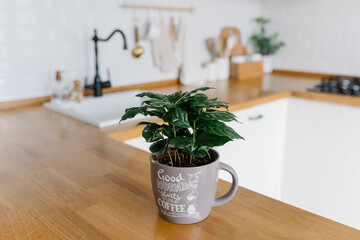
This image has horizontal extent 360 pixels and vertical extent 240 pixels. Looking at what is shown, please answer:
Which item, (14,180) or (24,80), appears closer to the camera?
(14,180)

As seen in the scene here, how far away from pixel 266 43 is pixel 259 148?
1.14m

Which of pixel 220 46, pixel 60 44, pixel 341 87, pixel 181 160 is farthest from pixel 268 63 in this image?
pixel 181 160

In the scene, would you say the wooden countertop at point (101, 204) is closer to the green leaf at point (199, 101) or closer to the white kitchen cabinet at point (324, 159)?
the green leaf at point (199, 101)

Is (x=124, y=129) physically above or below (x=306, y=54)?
below

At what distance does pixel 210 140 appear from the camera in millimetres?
597

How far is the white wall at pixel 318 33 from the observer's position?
243cm

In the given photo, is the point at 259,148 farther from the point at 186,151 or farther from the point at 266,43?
the point at 186,151

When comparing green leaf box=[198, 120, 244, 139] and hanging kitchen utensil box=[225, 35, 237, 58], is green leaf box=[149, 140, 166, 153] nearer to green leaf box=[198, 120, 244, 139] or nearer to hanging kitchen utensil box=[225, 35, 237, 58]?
green leaf box=[198, 120, 244, 139]

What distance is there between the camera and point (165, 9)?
2199mm

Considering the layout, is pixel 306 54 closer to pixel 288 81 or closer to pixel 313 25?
pixel 313 25

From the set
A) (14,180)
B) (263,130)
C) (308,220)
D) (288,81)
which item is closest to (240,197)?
(308,220)

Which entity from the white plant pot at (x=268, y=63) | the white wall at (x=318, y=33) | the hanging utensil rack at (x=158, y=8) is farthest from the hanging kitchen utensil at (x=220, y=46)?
the white wall at (x=318, y=33)

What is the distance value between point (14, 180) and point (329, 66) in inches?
93.8

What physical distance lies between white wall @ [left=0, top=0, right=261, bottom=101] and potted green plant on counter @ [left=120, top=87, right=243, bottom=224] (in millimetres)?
1303
